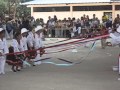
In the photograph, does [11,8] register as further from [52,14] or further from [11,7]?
[52,14]

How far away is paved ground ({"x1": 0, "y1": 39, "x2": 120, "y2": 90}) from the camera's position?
9.52 meters

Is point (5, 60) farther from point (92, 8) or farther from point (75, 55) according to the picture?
point (92, 8)

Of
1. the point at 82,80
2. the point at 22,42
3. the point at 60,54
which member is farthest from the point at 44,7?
the point at 82,80

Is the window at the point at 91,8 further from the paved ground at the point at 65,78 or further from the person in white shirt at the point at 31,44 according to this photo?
the person in white shirt at the point at 31,44

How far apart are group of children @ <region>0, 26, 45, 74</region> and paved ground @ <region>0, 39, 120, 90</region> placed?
267 millimetres

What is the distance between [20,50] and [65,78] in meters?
2.37

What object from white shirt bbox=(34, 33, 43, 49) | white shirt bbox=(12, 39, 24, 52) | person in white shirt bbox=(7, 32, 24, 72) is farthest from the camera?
white shirt bbox=(34, 33, 43, 49)

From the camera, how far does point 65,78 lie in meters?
10.7

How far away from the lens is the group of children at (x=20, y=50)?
1144 centimetres

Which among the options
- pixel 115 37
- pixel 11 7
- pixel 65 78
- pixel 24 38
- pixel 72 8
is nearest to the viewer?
pixel 115 37

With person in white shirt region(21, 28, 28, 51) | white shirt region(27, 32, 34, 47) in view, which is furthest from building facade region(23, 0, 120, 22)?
person in white shirt region(21, 28, 28, 51)

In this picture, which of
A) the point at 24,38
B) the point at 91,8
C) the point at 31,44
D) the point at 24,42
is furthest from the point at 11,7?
the point at 24,42

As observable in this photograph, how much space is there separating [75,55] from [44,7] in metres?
23.8

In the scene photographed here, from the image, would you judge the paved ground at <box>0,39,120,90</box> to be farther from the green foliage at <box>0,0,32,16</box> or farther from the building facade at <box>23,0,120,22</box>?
the green foliage at <box>0,0,32,16</box>
